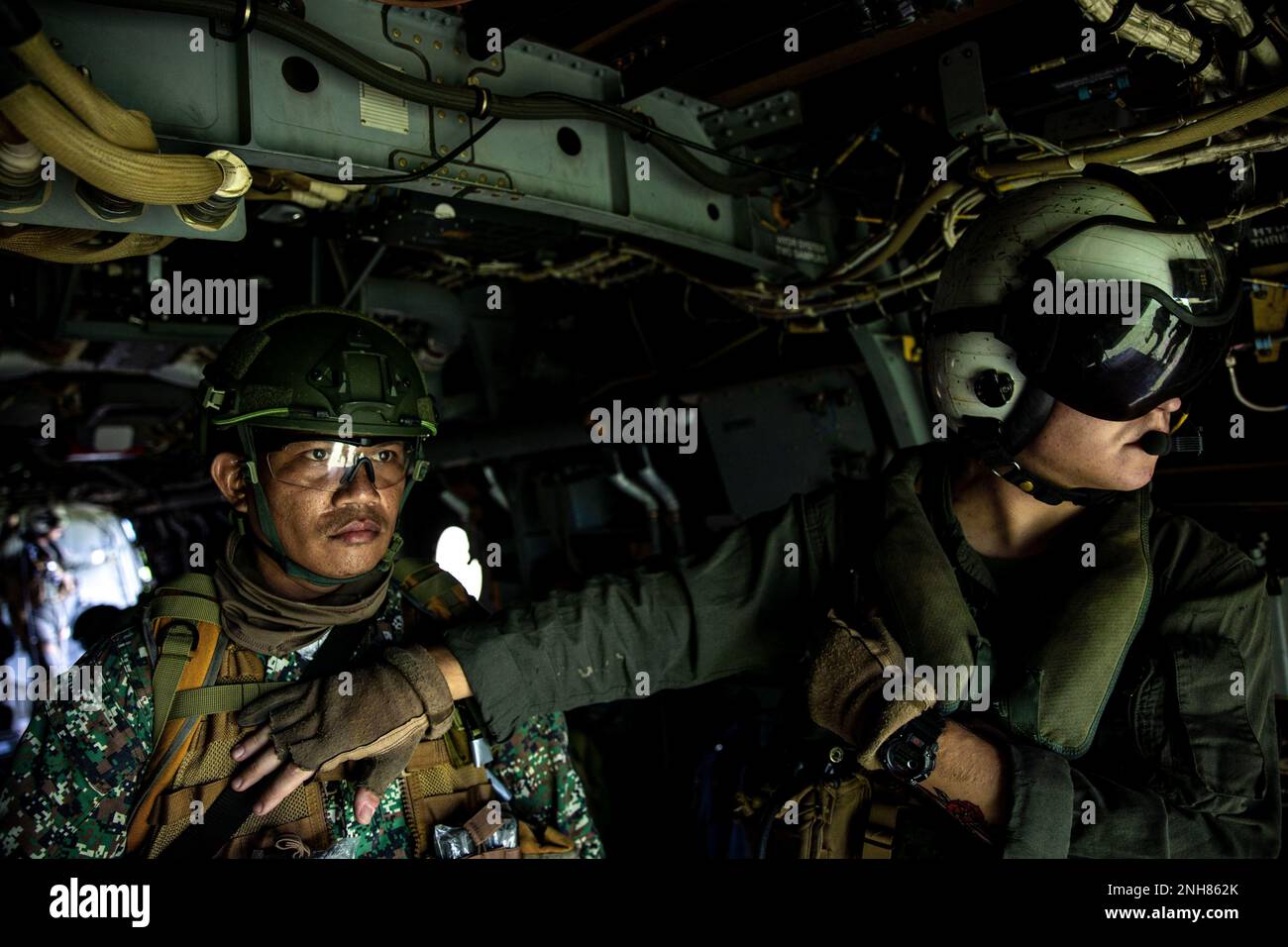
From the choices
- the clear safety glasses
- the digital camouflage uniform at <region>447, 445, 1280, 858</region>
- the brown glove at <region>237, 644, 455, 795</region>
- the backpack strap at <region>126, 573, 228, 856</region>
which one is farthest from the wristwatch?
the backpack strap at <region>126, 573, 228, 856</region>

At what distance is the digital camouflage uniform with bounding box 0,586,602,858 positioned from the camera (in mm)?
1856

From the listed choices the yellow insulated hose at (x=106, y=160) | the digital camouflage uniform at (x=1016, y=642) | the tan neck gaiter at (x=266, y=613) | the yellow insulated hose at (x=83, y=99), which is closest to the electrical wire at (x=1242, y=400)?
the digital camouflage uniform at (x=1016, y=642)

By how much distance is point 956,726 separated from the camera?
1.81 m

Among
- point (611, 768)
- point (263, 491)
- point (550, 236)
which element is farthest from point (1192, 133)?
point (611, 768)

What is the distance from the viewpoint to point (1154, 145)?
231cm

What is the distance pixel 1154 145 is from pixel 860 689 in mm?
1600

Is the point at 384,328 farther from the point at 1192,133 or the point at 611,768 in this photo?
the point at 611,768

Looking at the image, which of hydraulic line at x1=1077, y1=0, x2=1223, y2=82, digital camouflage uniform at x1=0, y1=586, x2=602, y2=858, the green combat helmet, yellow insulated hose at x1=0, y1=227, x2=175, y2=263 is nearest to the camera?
digital camouflage uniform at x1=0, y1=586, x2=602, y2=858

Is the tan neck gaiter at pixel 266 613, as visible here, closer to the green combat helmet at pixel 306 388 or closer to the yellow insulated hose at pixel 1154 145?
the green combat helmet at pixel 306 388

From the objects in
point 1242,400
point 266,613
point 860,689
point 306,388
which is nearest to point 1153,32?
point 1242,400

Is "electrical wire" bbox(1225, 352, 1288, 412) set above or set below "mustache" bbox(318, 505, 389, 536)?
above

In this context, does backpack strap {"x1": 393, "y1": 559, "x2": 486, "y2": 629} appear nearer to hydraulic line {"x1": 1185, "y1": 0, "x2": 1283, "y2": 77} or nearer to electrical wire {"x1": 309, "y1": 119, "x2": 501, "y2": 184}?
electrical wire {"x1": 309, "y1": 119, "x2": 501, "y2": 184}

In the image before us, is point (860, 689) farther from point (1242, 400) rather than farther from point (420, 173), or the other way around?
point (1242, 400)

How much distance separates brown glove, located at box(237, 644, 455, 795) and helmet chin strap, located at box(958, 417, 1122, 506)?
4.38ft
